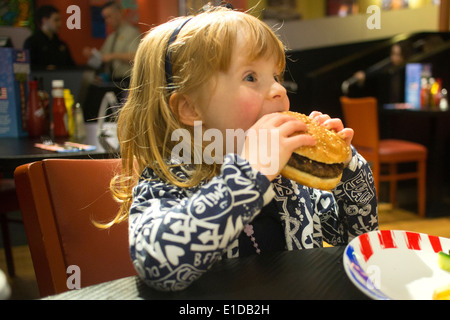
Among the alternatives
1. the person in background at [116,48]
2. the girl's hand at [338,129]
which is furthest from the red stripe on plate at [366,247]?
the person in background at [116,48]

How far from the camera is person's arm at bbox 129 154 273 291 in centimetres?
72

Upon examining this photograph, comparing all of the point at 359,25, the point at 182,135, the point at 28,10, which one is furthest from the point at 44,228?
the point at 359,25

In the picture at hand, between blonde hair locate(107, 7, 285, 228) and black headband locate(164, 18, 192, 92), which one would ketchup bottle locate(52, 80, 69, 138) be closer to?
blonde hair locate(107, 7, 285, 228)

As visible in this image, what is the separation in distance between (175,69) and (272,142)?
32cm

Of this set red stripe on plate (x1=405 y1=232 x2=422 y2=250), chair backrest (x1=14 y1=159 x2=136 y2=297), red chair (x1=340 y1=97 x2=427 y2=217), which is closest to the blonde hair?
chair backrest (x1=14 y1=159 x2=136 y2=297)

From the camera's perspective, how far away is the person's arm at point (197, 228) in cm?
72

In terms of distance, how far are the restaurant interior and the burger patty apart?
40cm

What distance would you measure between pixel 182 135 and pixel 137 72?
21cm

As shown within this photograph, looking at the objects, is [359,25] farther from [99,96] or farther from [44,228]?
[44,228]

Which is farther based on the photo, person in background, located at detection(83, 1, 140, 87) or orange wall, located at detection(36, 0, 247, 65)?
orange wall, located at detection(36, 0, 247, 65)

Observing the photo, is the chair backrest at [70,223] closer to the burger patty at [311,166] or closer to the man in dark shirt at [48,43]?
the burger patty at [311,166]

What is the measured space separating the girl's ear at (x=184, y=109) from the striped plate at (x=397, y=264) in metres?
0.48

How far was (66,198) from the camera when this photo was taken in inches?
43.4

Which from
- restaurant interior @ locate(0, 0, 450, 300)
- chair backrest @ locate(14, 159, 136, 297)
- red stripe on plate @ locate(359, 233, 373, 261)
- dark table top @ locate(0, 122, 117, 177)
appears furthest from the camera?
restaurant interior @ locate(0, 0, 450, 300)
